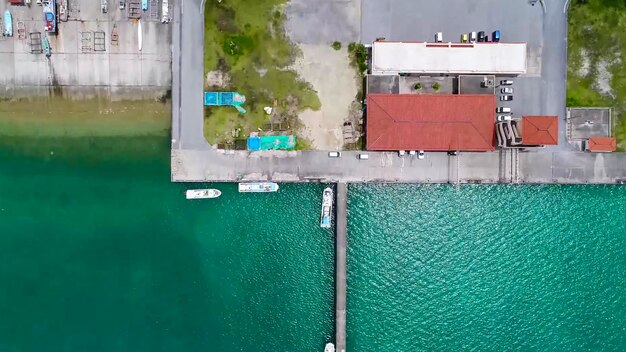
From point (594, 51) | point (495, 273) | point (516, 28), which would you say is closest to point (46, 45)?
point (516, 28)

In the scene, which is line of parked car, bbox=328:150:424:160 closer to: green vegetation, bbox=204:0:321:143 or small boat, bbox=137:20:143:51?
green vegetation, bbox=204:0:321:143

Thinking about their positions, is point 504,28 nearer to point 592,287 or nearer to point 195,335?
point 592,287

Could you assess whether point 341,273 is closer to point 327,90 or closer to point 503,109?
point 327,90

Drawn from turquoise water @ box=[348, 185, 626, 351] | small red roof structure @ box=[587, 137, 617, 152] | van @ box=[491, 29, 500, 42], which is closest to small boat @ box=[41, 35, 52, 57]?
turquoise water @ box=[348, 185, 626, 351]

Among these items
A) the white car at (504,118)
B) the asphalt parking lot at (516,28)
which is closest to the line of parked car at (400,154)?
the white car at (504,118)

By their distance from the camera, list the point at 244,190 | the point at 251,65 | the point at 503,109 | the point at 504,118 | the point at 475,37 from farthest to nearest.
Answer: the point at 244,190
the point at 251,65
the point at 475,37
the point at 503,109
the point at 504,118
